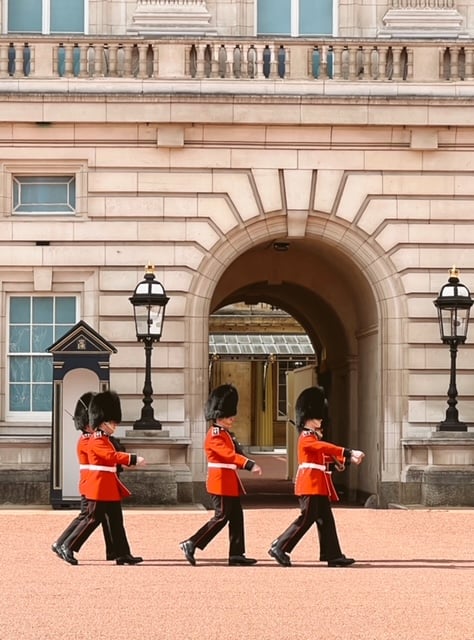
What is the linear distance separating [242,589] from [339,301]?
1091cm

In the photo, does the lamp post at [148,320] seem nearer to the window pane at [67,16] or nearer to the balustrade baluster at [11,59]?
the balustrade baluster at [11,59]

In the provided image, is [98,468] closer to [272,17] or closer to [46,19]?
[46,19]

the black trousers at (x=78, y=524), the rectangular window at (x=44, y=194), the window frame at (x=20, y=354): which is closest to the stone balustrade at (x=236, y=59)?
the rectangular window at (x=44, y=194)

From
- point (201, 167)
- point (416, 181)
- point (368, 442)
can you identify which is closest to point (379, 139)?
point (416, 181)

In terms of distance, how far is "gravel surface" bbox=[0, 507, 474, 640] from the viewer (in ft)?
30.3

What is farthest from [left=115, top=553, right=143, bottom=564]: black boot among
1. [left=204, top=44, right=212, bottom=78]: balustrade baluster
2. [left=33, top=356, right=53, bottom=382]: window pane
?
[left=204, top=44, right=212, bottom=78]: balustrade baluster

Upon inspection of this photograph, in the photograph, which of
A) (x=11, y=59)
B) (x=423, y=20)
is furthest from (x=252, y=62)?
(x=11, y=59)

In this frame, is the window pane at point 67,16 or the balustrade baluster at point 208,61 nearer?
the balustrade baluster at point 208,61

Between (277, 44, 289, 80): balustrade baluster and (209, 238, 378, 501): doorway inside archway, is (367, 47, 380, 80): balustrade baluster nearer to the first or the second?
(277, 44, 289, 80): balustrade baluster

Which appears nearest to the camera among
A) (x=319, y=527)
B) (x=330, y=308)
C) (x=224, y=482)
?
(x=319, y=527)

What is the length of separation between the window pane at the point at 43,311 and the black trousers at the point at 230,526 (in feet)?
21.0

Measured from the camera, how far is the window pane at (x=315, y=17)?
764 inches

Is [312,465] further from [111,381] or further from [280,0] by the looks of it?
[280,0]

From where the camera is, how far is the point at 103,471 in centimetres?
1253
